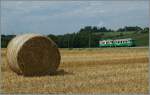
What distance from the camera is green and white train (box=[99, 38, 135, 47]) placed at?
60.3m

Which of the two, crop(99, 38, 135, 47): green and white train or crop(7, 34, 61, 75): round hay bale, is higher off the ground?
crop(7, 34, 61, 75): round hay bale

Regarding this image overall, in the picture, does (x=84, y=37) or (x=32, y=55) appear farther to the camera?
(x=84, y=37)

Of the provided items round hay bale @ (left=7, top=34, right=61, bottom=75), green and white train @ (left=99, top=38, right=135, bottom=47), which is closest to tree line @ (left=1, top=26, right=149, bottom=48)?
green and white train @ (left=99, top=38, right=135, bottom=47)

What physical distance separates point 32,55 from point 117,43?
49378 millimetres

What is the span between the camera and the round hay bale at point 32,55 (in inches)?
499

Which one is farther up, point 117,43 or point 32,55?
point 32,55

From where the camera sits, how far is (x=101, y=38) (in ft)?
220

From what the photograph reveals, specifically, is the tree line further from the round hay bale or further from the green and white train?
the round hay bale

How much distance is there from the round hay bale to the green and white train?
47.4 m

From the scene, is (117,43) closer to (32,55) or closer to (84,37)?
(84,37)

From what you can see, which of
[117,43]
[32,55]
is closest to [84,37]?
[117,43]

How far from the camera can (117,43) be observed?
6184 cm

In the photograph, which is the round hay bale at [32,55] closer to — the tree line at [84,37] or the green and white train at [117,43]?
the tree line at [84,37]

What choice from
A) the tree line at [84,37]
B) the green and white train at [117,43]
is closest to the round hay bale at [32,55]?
the tree line at [84,37]
